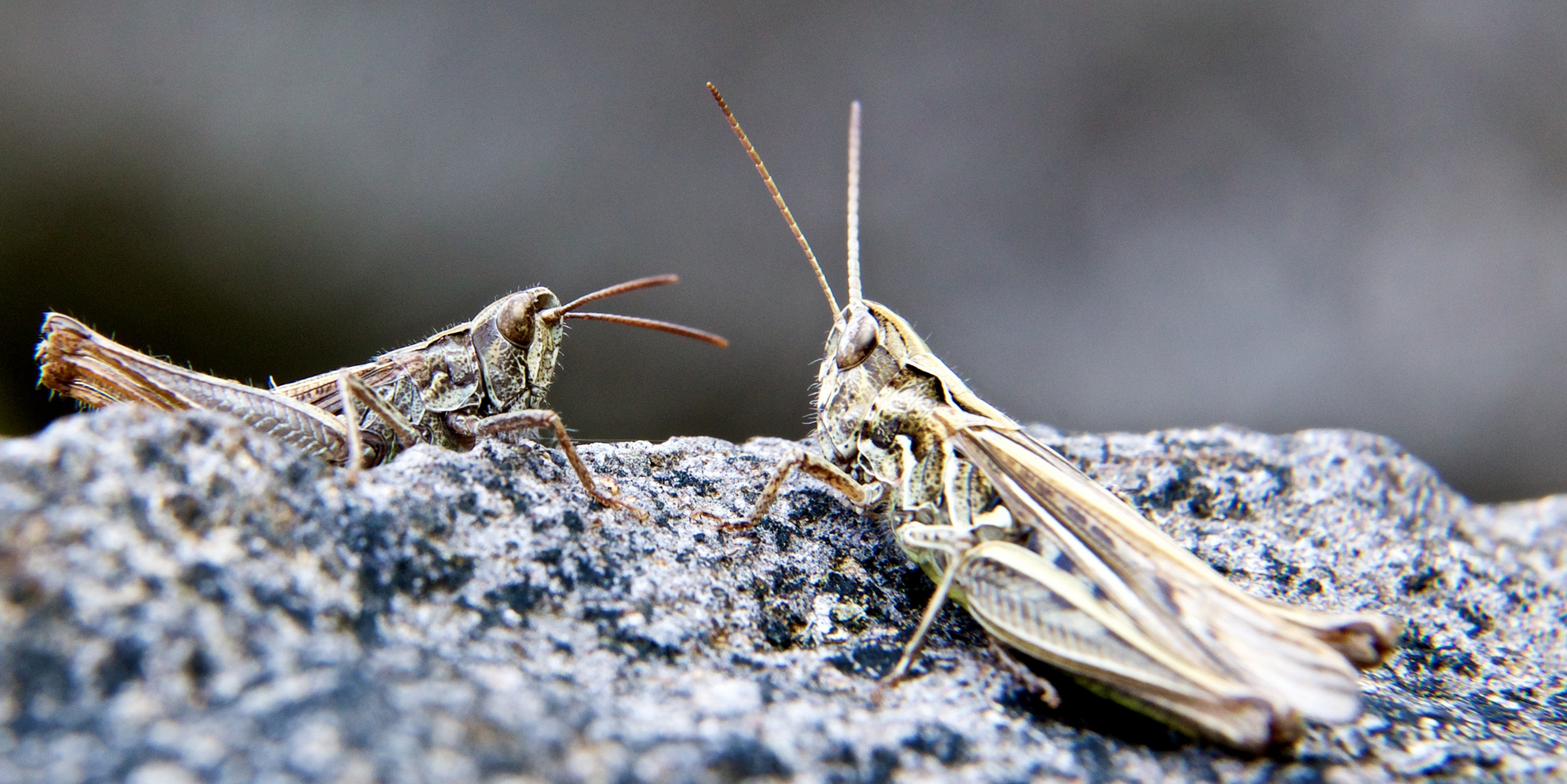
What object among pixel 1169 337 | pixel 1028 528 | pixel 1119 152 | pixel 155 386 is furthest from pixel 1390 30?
pixel 155 386

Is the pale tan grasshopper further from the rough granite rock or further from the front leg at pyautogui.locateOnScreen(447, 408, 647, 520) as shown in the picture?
the front leg at pyautogui.locateOnScreen(447, 408, 647, 520)

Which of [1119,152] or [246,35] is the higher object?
[1119,152]

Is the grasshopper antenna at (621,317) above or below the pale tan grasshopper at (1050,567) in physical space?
above

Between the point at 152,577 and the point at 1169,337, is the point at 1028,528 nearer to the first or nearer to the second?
the point at 152,577

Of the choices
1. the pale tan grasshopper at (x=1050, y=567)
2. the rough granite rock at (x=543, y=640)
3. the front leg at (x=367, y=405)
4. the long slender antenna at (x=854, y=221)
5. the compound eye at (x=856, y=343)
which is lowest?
the rough granite rock at (x=543, y=640)

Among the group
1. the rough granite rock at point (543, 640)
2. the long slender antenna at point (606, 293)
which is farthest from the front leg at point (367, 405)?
the long slender antenna at point (606, 293)

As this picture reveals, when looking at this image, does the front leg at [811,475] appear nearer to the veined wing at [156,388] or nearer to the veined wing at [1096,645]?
the veined wing at [1096,645]
